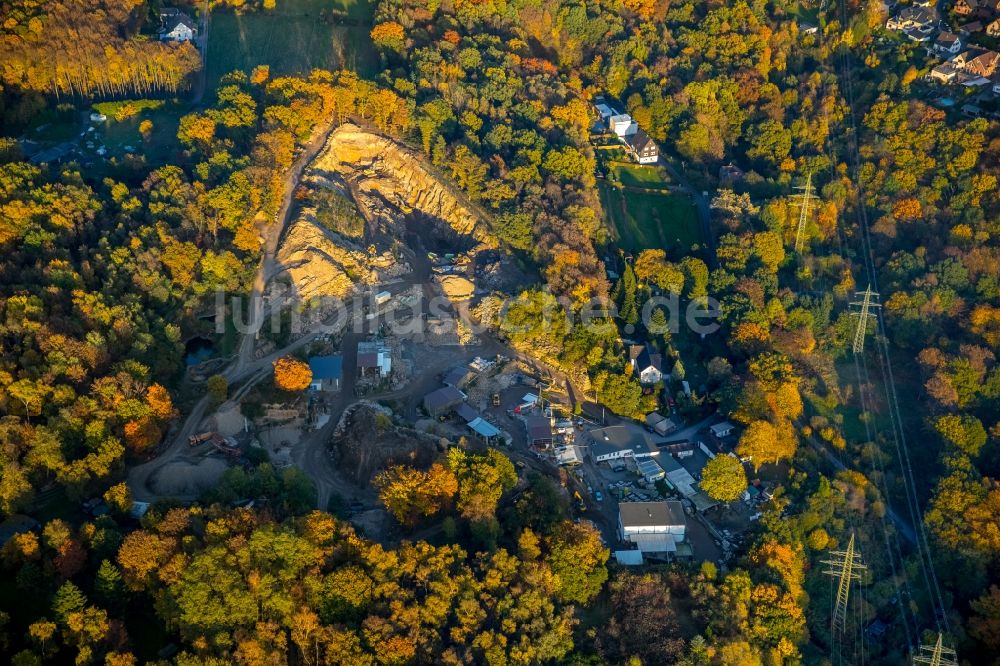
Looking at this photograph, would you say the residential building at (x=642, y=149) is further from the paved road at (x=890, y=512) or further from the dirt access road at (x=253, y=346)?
the paved road at (x=890, y=512)

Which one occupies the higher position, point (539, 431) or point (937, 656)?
point (539, 431)

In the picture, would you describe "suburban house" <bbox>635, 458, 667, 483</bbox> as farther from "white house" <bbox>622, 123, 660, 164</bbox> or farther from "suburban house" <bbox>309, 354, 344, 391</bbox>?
"white house" <bbox>622, 123, 660, 164</bbox>

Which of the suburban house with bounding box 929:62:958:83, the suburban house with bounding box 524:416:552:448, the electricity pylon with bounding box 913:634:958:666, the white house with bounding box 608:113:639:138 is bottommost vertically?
the electricity pylon with bounding box 913:634:958:666

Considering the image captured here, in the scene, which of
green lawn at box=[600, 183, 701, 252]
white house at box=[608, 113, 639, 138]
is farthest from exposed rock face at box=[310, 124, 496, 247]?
white house at box=[608, 113, 639, 138]

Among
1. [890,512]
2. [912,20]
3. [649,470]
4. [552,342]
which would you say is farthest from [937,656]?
[912,20]

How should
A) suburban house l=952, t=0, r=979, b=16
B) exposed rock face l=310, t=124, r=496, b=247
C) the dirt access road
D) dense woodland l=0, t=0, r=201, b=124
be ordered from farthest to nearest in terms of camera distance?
suburban house l=952, t=0, r=979, b=16
exposed rock face l=310, t=124, r=496, b=247
dense woodland l=0, t=0, r=201, b=124
the dirt access road

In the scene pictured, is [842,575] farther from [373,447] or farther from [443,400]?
[373,447]

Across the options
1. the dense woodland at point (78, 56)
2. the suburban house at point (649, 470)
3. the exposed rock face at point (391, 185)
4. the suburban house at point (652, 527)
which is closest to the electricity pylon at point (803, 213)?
the exposed rock face at point (391, 185)
